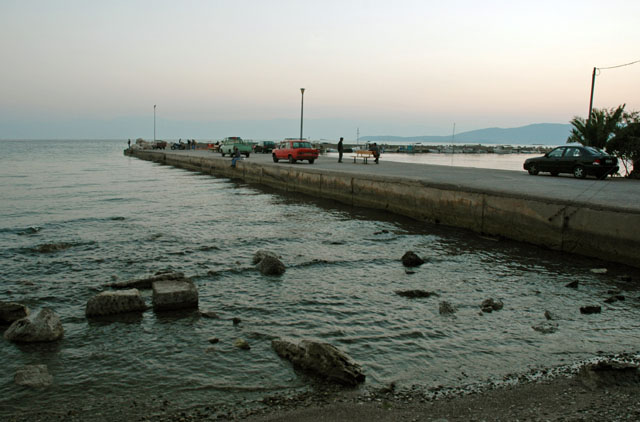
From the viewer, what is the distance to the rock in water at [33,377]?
5113mm

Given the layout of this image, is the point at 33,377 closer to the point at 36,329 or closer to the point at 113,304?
the point at 36,329

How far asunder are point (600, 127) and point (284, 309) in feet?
77.4

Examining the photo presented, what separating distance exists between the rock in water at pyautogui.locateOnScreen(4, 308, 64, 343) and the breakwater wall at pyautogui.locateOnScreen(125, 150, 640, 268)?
10.8 m

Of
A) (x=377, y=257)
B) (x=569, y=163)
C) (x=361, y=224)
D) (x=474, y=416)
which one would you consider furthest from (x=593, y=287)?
(x=569, y=163)

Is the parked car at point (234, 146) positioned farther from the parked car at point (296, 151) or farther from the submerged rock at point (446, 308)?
the submerged rock at point (446, 308)

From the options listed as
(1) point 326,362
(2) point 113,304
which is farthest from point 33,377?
(1) point 326,362

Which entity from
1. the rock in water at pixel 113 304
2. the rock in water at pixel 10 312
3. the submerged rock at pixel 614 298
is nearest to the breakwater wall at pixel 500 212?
the submerged rock at pixel 614 298

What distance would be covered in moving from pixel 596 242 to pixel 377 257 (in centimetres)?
498

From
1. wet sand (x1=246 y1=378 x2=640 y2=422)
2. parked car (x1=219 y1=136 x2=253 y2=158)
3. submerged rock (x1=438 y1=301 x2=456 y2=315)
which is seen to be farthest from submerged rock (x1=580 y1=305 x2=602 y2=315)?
parked car (x1=219 y1=136 x2=253 y2=158)

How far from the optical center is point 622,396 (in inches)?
186

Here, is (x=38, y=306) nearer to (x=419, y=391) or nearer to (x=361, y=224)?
(x=419, y=391)

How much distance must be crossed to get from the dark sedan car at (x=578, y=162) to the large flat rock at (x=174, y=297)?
59.4ft

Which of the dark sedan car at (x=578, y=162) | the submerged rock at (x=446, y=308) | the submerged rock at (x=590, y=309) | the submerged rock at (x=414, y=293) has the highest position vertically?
the dark sedan car at (x=578, y=162)

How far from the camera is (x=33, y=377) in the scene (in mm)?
5207
